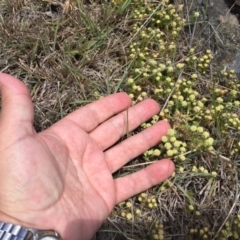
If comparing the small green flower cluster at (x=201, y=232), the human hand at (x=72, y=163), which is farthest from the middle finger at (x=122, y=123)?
the small green flower cluster at (x=201, y=232)

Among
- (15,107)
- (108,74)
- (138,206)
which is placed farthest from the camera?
(108,74)

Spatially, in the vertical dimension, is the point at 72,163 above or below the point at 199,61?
below

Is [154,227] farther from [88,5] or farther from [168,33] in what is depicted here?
[88,5]

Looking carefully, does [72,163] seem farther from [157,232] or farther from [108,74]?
[108,74]

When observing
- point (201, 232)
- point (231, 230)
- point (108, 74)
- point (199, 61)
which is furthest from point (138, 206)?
point (199, 61)

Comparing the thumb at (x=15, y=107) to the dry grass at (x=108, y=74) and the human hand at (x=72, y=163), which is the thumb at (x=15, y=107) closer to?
the human hand at (x=72, y=163)

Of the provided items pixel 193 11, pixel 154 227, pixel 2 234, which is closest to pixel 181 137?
pixel 154 227

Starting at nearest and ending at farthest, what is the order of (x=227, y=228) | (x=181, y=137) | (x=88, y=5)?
(x=227, y=228)
(x=181, y=137)
(x=88, y=5)
